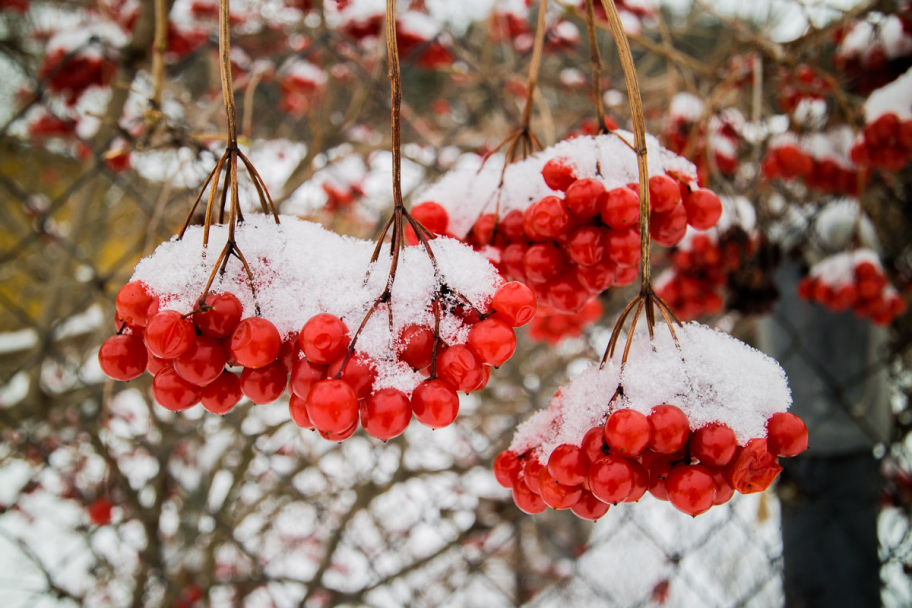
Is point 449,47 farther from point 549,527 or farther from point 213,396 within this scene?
point 549,527

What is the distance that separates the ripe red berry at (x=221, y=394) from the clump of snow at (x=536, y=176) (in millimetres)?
246

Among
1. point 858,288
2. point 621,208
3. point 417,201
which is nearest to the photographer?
point 621,208

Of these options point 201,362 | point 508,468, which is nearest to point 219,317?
point 201,362

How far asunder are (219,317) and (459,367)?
Result: 171 mm

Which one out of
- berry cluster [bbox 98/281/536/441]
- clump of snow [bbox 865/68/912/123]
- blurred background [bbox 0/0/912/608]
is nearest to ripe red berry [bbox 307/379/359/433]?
berry cluster [bbox 98/281/536/441]

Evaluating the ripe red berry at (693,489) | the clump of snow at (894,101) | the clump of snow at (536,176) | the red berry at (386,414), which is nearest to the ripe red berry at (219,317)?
the red berry at (386,414)

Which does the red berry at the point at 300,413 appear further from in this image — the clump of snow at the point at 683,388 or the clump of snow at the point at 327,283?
the clump of snow at the point at 683,388

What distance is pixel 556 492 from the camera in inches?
15.9

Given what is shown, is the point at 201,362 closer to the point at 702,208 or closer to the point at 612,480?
the point at 612,480

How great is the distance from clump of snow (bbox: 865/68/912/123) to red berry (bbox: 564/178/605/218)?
74 cm

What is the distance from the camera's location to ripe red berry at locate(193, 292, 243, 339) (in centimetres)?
38

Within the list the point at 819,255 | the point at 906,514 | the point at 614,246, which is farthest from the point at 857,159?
the point at 906,514

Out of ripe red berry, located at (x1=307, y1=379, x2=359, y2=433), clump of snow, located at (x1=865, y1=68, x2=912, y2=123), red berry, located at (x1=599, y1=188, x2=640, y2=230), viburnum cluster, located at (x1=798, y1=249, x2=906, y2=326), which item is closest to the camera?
ripe red berry, located at (x1=307, y1=379, x2=359, y2=433)

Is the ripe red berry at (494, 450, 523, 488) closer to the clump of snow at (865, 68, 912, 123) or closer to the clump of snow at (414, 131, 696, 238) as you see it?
the clump of snow at (414, 131, 696, 238)
